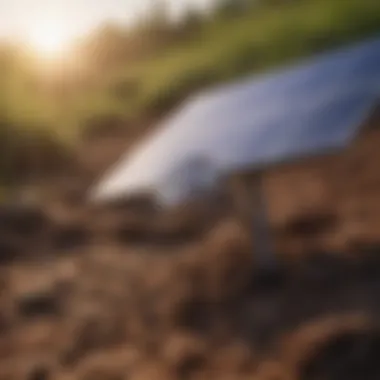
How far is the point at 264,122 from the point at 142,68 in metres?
0.38

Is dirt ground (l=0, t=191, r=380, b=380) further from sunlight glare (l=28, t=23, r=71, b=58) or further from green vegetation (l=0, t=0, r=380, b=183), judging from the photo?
sunlight glare (l=28, t=23, r=71, b=58)

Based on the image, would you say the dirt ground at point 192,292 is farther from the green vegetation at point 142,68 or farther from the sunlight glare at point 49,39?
the sunlight glare at point 49,39

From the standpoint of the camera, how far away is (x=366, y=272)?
146 cm

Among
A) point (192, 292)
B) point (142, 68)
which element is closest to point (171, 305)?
point (192, 292)

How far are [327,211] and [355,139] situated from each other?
6.2 inches

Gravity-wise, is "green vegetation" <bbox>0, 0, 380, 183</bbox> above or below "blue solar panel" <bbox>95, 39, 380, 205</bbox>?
above

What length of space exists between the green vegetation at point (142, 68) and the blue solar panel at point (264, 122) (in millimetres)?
56

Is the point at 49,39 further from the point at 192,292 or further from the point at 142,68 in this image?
the point at 192,292

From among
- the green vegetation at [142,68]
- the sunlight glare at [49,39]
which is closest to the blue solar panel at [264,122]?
the green vegetation at [142,68]

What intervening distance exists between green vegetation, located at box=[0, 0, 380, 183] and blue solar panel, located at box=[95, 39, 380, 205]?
6cm

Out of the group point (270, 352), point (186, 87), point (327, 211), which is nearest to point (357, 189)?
point (327, 211)

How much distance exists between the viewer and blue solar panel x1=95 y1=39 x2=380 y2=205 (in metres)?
1.36

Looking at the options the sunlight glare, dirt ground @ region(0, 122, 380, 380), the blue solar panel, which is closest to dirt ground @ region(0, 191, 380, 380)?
dirt ground @ region(0, 122, 380, 380)

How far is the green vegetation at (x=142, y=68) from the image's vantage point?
1636 mm
